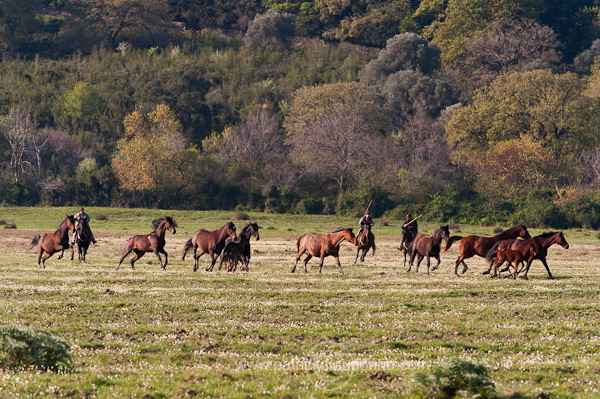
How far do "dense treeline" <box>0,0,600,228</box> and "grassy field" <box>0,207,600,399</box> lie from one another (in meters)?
43.0

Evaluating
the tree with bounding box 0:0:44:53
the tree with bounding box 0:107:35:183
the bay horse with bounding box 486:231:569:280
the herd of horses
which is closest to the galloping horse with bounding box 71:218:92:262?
the herd of horses

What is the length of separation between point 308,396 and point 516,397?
2.81m

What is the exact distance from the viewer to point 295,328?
56.2ft

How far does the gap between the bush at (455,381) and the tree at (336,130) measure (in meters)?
66.1

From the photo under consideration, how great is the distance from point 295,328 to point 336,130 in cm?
6322

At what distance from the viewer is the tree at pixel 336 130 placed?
7856cm

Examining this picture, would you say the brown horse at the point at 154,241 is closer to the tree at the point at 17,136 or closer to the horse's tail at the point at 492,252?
the horse's tail at the point at 492,252

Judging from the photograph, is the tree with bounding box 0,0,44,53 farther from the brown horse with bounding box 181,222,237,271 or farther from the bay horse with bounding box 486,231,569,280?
the bay horse with bounding box 486,231,569,280

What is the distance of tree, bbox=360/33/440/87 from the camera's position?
102m

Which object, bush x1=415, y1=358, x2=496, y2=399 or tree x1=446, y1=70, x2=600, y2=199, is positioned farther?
tree x1=446, y1=70, x2=600, y2=199

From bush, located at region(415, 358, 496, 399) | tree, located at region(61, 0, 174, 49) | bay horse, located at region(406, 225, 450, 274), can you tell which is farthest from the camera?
tree, located at region(61, 0, 174, 49)

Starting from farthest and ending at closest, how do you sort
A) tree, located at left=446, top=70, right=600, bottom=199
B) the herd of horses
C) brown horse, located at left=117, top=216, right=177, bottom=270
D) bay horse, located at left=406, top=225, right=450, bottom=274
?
1. tree, located at left=446, top=70, right=600, bottom=199
2. brown horse, located at left=117, top=216, right=177, bottom=270
3. bay horse, located at left=406, top=225, right=450, bottom=274
4. the herd of horses

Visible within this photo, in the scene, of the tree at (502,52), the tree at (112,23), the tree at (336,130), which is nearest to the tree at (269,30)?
the tree at (112,23)

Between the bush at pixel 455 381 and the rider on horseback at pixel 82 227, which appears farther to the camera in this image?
the rider on horseback at pixel 82 227
